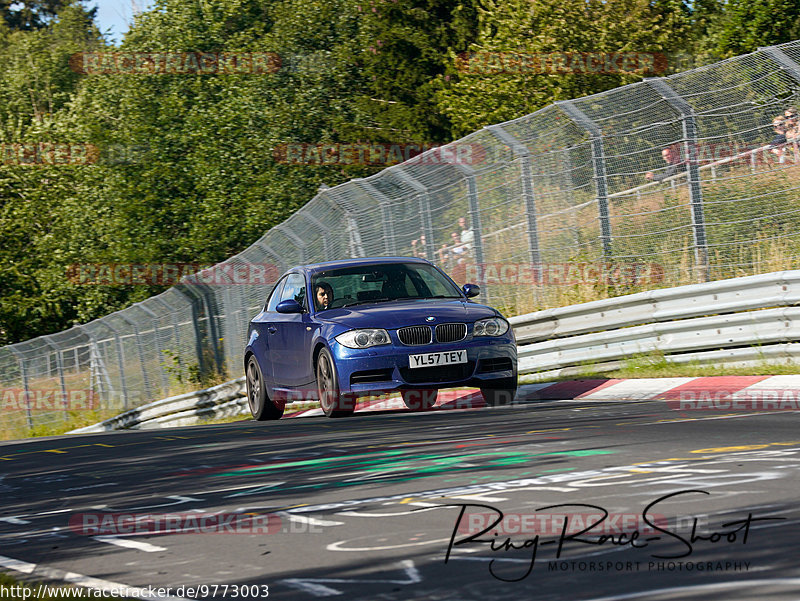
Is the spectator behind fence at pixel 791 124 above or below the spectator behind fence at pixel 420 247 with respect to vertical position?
above

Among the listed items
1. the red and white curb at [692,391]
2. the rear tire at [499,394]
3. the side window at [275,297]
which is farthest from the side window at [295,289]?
the red and white curb at [692,391]

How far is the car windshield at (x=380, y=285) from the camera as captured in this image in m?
12.7

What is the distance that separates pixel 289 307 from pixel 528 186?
3954 mm

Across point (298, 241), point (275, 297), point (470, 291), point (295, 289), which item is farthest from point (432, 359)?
point (298, 241)

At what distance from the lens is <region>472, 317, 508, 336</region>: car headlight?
1167 centimetres

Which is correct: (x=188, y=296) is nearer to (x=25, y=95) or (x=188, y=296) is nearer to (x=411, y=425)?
(x=411, y=425)

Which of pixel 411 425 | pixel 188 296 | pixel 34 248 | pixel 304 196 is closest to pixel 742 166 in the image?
pixel 411 425

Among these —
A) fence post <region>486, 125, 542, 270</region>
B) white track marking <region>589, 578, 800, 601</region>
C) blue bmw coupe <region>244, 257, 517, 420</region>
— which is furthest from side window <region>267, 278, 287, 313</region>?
white track marking <region>589, 578, 800, 601</region>

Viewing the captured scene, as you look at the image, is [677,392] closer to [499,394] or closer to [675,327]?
[675,327]

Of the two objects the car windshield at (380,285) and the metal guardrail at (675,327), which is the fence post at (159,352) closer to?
the metal guardrail at (675,327)

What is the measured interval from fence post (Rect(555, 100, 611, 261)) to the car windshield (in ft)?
7.63

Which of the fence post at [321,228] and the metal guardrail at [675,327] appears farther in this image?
the fence post at [321,228]

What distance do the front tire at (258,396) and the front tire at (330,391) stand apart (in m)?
2.13

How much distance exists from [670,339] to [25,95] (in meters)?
68.4
